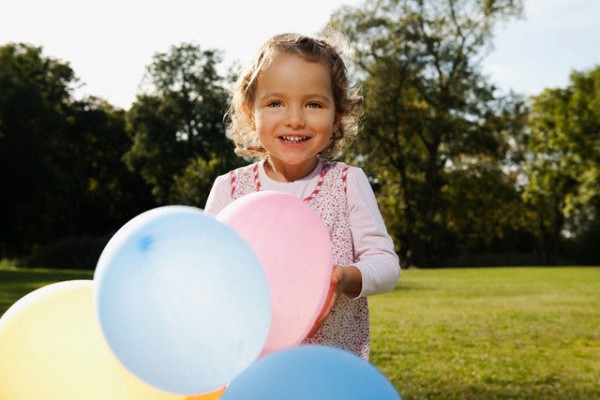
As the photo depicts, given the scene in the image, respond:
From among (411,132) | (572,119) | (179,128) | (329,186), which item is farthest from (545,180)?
(329,186)

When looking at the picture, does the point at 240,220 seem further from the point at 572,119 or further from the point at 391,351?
the point at 572,119

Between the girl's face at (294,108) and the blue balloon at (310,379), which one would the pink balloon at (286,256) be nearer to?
the blue balloon at (310,379)

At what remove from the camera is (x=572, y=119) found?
111ft

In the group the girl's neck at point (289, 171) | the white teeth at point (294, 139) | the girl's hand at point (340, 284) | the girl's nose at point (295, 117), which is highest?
the girl's nose at point (295, 117)

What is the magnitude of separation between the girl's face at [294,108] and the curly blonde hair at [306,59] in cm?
4

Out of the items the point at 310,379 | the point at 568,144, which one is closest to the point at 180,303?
the point at 310,379

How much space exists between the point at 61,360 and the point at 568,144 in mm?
34617

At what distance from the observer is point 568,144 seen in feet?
111

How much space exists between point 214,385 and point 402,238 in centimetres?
3549

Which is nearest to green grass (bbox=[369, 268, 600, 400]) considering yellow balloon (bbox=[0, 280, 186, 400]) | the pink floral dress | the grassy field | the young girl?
the grassy field

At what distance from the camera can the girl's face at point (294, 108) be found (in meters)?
2.57

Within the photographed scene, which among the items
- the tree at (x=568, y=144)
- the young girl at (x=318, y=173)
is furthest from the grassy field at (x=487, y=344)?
the tree at (x=568, y=144)

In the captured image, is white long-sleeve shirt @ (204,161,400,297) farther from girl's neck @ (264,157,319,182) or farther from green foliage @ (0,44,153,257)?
green foliage @ (0,44,153,257)

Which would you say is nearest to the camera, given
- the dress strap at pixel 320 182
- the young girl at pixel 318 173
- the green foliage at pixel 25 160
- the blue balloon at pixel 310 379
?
the blue balloon at pixel 310 379
